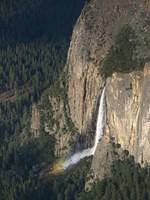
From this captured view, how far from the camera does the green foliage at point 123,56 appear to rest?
605 ft

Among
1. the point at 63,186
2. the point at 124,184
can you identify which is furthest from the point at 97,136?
the point at 124,184

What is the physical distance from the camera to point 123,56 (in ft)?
624

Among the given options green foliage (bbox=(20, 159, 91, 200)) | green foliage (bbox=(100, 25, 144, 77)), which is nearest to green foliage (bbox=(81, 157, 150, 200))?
green foliage (bbox=(20, 159, 91, 200))

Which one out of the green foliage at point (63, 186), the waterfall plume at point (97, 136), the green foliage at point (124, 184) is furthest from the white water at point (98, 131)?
the green foliage at point (124, 184)

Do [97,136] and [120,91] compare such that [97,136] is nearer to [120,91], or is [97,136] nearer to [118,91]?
[118,91]

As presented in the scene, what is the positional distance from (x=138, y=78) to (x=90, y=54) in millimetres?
22159

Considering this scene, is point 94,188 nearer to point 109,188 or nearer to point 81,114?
point 109,188

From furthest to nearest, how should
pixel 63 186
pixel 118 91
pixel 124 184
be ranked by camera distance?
1. pixel 63 186
2. pixel 118 91
3. pixel 124 184

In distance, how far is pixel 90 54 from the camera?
198m

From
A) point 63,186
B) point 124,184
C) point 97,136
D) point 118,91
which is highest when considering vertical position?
point 118,91

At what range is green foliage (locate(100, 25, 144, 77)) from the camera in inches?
7261

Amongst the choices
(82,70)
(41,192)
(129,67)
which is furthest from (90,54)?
(41,192)

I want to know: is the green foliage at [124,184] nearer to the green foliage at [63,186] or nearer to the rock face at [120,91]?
the rock face at [120,91]

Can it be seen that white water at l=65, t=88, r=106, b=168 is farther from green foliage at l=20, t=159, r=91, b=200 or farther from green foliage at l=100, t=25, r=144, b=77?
green foliage at l=100, t=25, r=144, b=77
